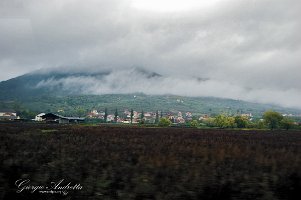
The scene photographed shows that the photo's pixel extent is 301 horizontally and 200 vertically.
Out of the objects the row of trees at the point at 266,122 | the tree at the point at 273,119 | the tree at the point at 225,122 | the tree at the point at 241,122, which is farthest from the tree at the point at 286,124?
the tree at the point at 225,122

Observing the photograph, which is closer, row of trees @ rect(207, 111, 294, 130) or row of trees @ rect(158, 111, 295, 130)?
row of trees @ rect(158, 111, 295, 130)

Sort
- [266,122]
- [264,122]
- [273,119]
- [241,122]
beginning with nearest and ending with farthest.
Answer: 1. [273,119]
2. [264,122]
3. [266,122]
4. [241,122]

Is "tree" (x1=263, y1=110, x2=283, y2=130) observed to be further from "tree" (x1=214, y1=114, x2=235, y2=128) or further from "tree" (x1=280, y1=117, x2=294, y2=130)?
"tree" (x1=214, y1=114, x2=235, y2=128)

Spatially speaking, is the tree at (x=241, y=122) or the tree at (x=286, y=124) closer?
the tree at (x=286, y=124)

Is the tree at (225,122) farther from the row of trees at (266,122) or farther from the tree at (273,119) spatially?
the tree at (273,119)

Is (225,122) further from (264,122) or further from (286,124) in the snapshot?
(286,124)

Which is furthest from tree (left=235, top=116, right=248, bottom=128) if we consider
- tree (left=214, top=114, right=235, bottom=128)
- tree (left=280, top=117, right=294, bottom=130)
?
tree (left=280, top=117, right=294, bottom=130)

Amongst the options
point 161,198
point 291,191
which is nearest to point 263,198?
point 291,191

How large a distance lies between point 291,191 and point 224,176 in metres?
1.94

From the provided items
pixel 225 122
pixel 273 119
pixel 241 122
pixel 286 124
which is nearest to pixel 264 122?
pixel 273 119

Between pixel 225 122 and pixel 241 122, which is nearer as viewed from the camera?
pixel 225 122

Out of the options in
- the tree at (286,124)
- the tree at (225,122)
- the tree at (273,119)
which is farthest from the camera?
the tree at (225,122)

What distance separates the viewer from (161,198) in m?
9.06

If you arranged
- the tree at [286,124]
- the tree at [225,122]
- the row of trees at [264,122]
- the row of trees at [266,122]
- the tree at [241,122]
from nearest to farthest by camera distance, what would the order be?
1. the tree at [286,124]
2. the row of trees at [264,122]
3. the row of trees at [266,122]
4. the tree at [225,122]
5. the tree at [241,122]
